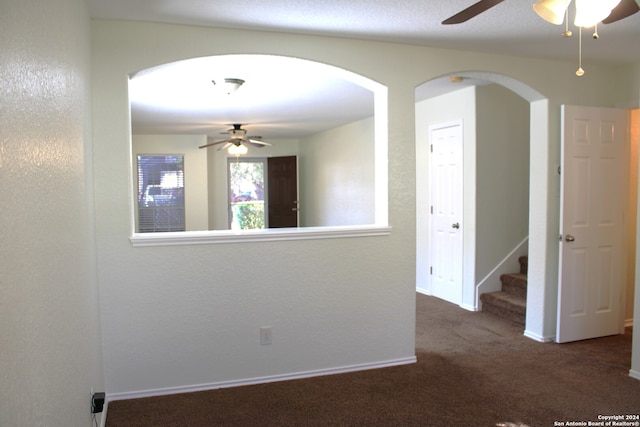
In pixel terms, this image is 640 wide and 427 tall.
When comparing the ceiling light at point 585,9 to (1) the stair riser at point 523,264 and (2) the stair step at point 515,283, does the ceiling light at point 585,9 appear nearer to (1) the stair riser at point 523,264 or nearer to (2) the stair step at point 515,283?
(2) the stair step at point 515,283

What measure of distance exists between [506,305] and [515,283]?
0.35 meters

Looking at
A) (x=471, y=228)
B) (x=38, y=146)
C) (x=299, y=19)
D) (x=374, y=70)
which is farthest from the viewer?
(x=471, y=228)

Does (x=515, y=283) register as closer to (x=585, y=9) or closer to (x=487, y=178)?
(x=487, y=178)

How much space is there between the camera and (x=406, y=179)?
362 cm

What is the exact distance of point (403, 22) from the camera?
3.08m

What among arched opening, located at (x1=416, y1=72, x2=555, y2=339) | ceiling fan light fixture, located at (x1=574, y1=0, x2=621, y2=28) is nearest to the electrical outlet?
ceiling fan light fixture, located at (x1=574, y1=0, x2=621, y2=28)

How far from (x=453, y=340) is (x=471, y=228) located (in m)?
1.46

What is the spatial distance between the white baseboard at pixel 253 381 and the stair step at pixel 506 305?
1.54 metres

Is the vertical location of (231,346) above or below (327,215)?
below

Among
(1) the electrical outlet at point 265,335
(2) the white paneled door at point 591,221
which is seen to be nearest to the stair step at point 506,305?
(2) the white paneled door at point 591,221

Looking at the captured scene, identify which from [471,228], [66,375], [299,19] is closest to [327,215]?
[471,228]

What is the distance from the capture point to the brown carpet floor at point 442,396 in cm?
282

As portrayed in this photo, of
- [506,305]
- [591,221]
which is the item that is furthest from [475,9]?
[506,305]

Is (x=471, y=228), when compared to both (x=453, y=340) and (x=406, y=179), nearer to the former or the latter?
(x=453, y=340)
